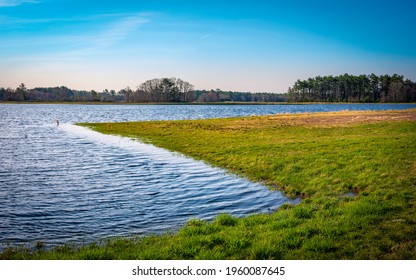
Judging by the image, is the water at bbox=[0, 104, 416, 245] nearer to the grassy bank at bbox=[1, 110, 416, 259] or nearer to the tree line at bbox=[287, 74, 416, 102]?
the grassy bank at bbox=[1, 110, 416, 259]

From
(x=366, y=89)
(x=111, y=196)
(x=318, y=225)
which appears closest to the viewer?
(x=318, y=225)

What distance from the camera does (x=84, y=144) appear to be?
3538cm

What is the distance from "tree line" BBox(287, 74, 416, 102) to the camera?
23.0 metres

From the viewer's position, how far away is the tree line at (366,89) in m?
23.0

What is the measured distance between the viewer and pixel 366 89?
65.4 metres

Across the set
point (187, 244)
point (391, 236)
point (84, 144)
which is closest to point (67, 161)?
point (84, 144)

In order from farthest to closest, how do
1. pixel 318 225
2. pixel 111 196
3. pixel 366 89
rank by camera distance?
pixel 366 89 → pixel 111 196 → pixel 318 225

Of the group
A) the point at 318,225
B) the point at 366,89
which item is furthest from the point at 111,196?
the point at 366,89

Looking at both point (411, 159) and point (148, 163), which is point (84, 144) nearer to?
point (148, 163)

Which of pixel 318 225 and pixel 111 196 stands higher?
pixel 318 225

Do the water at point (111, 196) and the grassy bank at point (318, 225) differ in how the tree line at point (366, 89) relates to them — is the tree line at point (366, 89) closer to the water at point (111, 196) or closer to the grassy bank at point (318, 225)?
the grassy bank at point (318, 225)

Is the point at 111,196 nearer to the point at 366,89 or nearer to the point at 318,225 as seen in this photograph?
the point at 318,225
